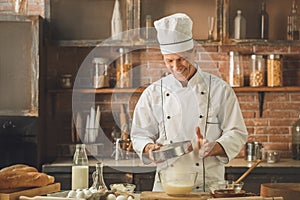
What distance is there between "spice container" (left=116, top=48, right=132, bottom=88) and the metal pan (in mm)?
1836

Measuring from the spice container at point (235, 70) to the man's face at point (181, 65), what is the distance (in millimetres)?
1343

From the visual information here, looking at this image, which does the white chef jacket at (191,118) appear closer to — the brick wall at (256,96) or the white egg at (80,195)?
the white egg at (80,195)

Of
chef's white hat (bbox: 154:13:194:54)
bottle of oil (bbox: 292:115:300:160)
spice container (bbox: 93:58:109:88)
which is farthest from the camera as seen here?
spice container (bbox: 93:58:109:88)

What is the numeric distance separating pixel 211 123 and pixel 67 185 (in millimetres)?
1375

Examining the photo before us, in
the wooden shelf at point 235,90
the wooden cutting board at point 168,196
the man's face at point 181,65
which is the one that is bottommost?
the wooden cutting board at point 168,196

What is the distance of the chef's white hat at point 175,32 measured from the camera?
11.6 ft

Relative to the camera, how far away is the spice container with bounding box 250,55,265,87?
4852 mm

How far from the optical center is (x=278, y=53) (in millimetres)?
5004

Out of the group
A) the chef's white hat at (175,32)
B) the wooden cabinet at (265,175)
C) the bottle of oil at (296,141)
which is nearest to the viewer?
the chef's white hat at (175,32)

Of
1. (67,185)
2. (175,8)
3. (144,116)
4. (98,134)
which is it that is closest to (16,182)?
(144,116)

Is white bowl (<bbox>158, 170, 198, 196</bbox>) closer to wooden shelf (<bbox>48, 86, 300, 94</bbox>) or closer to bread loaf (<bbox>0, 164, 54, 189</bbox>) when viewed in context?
bread loaf (<bbox>0, 164, 54, 189</bbox>)

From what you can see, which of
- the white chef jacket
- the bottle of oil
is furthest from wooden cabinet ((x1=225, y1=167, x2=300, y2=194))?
the white chef jacket

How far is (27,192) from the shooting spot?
244 centimetres

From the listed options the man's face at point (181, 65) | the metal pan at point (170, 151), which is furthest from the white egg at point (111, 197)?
the man's face at point (181, 65)
